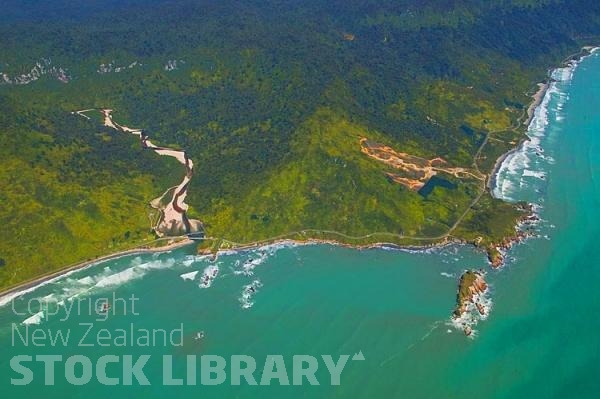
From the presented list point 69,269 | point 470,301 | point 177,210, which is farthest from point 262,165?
point 470,301

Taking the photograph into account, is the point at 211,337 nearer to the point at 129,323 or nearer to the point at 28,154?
the point at 129,323

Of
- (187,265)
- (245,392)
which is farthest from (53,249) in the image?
(245,392)

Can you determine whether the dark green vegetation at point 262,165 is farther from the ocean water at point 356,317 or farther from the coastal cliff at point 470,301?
the coastal cliff at point 470,301

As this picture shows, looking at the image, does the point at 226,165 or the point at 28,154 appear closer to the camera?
the point at 28,154

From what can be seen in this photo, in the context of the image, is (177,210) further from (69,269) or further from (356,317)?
(356,317)

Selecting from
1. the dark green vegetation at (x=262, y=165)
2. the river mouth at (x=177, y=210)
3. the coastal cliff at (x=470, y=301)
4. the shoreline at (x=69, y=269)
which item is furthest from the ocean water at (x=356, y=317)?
the dark green vegetation at (x=262, y=165)

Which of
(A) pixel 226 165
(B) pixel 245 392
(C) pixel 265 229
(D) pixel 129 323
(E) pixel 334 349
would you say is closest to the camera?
(B) pixel 245 392

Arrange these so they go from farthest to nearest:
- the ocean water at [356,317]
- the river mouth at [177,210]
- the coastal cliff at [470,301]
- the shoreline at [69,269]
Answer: the river mouth at [177,210], the shoreline at [69,269], the coastal cliff at [470,301], the ocean water at [356,317]
